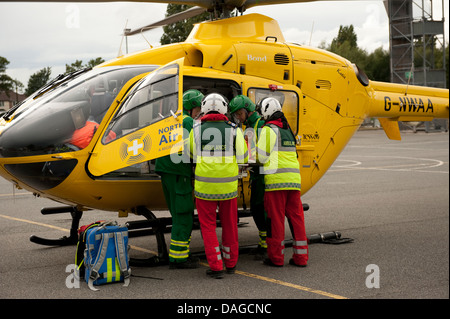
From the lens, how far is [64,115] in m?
5.35

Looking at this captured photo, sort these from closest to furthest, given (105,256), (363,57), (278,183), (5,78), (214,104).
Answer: (105,256), (214,104), (278,183), (5,78), (363,57)

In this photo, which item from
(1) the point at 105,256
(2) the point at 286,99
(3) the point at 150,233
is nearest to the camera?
(1) the point at 105,256

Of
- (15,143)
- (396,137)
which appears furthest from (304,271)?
(396,137)

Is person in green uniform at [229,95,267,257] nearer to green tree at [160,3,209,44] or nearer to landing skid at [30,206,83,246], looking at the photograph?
landing skid at [30,206,83,246]

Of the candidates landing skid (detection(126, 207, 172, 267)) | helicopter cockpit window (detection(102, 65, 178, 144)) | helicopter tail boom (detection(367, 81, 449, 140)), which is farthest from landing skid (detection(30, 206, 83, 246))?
helicopter tail boom (detection(367, 81, 449, 140))

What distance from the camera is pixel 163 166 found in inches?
217

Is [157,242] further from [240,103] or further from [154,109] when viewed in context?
[240,103]

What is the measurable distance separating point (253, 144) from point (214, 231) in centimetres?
125

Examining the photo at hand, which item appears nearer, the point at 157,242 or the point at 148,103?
the point at 148,103

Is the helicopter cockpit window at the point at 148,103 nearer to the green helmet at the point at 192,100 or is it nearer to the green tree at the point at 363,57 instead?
the green helmet at the point at 192,100

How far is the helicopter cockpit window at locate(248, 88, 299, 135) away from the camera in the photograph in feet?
21.1

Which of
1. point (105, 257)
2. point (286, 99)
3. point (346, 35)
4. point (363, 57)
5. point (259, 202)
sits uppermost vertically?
point (363, 57)

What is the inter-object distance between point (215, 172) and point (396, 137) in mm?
4482

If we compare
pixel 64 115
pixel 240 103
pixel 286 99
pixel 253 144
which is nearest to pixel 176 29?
pixel 286 99
